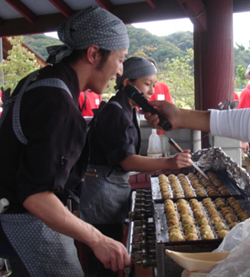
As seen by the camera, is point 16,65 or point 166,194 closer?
point 166,194

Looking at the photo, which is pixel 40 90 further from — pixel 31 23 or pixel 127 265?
pixel 31 23

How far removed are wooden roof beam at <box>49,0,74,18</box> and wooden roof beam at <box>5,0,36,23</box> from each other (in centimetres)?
71

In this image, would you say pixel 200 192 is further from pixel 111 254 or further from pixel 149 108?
pixel 111 254

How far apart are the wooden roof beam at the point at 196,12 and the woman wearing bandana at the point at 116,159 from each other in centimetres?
228

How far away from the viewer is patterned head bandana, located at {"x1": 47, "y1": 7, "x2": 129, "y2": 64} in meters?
1.45

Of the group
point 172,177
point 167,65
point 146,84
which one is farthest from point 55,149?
point 167,65

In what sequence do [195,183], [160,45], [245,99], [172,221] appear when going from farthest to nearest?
[160,45], [245,99], [195,183], [172,221]

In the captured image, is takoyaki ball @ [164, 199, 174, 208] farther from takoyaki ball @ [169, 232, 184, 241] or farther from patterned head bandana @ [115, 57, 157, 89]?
patterned head bandana @ [115, 57, 157, 89]

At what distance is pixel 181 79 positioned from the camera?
11.2 m

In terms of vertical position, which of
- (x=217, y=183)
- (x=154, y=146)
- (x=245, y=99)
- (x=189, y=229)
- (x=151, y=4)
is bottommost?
A: (x=189, y=229)

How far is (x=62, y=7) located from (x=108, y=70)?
4.33 m

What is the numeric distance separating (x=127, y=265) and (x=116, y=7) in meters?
4.82

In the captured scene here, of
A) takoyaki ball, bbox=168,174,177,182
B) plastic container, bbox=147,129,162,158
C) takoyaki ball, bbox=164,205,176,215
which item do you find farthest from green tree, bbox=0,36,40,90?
takoyaki ball, bbox=164,205,176,215

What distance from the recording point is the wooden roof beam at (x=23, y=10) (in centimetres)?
561
